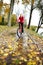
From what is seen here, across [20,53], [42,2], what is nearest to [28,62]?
[20,53]

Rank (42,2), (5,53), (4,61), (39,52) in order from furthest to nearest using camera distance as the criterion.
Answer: (42,2) < (39,52) < (5,53) < (4,61)

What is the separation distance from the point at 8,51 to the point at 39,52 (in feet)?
4.99

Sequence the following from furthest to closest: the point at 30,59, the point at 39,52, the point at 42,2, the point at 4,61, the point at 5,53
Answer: the point at 42,2 → the point at 39,52 → the point at 5,53 → the point at 30,59 → the point at 4,61

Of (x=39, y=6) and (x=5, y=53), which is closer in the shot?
(x=5, y=53)

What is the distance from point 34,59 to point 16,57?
74 centimetres

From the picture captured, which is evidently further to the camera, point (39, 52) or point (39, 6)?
point (39, 6)

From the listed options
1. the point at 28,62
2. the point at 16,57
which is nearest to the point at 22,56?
the point at 16,57

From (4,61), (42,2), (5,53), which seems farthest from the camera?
(42,2)

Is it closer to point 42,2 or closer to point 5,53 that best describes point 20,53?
point 5,53

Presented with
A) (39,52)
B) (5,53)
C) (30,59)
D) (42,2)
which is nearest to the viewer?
(30,59)

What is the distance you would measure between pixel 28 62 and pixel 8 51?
71.3 inches

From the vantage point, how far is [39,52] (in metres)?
9.73

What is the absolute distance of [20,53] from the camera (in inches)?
360

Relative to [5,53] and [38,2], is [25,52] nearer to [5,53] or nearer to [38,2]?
[5,53]
